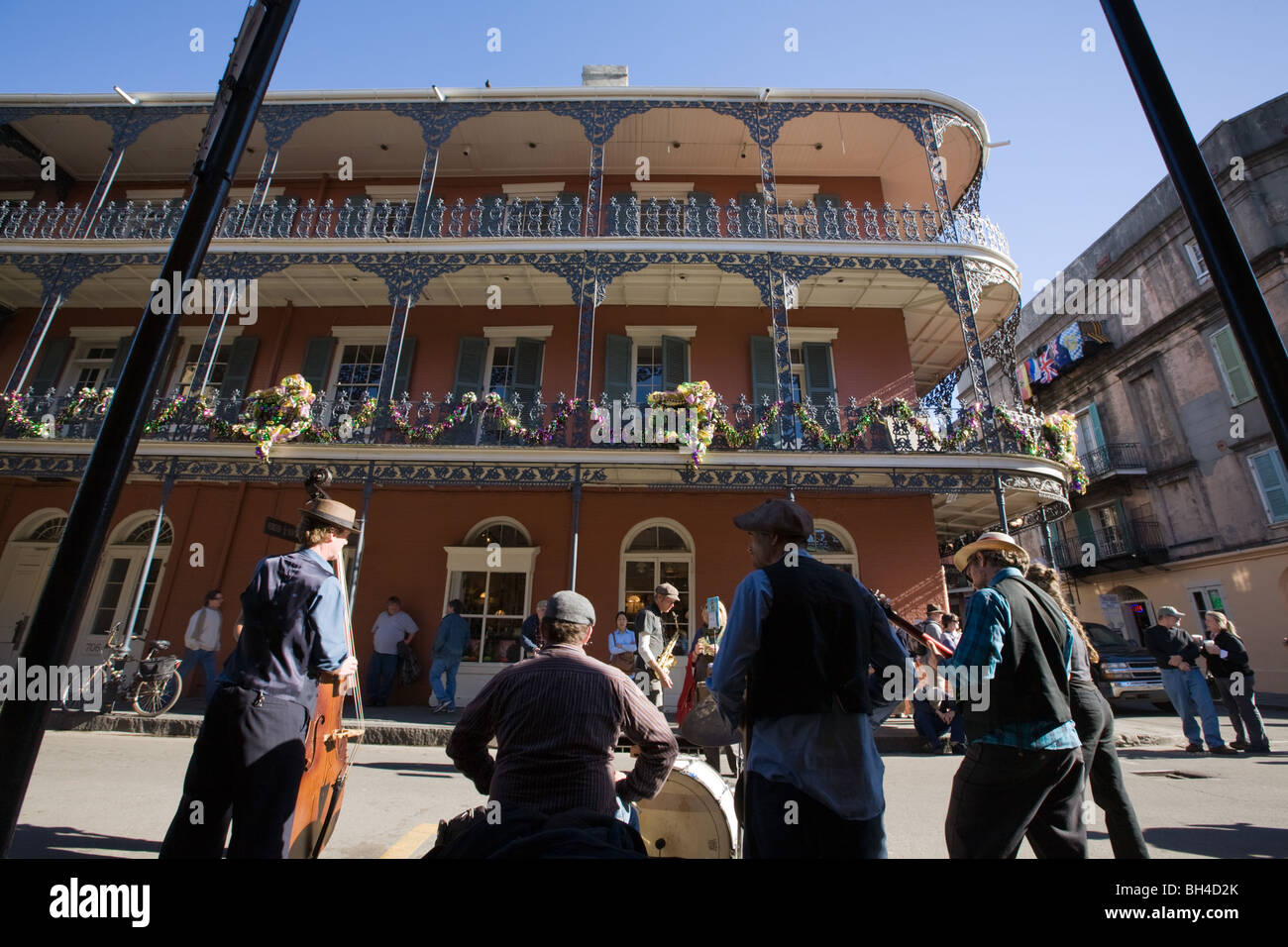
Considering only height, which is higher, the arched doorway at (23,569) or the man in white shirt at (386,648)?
the arched doorway at (23,569)

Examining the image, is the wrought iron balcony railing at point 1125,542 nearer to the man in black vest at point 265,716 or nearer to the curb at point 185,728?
the curb at point 185,728

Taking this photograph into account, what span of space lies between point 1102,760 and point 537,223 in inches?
449

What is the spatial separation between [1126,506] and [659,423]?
778 inches

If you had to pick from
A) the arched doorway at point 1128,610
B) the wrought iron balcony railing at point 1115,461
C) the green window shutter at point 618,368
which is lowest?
the arched doorway at point 1128,610

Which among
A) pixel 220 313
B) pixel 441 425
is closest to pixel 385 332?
pixel 220 313

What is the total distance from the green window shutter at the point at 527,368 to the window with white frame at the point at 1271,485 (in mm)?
19410

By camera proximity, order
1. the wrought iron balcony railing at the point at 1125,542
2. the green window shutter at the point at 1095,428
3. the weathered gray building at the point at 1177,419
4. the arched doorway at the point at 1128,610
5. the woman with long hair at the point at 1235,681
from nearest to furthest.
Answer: the woman with long hair at the point at 1235,681, the weathered gray building at the point at 1177,419, the wrought iron balcony railing at the point at 1125,542, the arched doorway at the point at 1128,610, the green window shutter at the point at 1095,428

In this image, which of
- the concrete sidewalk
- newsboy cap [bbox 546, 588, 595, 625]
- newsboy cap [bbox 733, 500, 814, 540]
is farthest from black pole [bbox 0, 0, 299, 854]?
the concrete sidewalk

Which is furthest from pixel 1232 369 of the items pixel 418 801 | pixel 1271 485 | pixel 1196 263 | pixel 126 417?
pixel 126 417

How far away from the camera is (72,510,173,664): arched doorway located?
1074cm

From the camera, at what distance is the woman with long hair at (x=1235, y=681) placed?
7121mm

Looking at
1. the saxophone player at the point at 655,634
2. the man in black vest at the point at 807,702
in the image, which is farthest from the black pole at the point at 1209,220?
the saxophone player at the point at 655,634

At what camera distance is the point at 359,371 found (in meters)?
12.1

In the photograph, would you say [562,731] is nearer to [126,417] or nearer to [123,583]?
[126,417]
